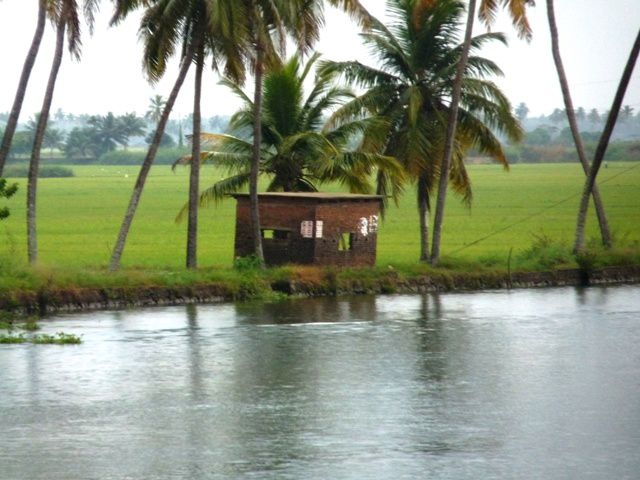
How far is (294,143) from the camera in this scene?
30.2 m

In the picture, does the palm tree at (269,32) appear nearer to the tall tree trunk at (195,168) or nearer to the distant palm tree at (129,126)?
the tall tree trunk at (195,168)

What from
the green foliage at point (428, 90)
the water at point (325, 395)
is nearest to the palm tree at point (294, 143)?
the green foliage at point (428, 90)

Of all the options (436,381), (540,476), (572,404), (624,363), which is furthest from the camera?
(624,363)

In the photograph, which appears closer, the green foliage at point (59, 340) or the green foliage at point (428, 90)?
the green foliage at point (59, 340)

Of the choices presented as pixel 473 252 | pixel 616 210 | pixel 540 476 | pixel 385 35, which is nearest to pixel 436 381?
pixel 540 476

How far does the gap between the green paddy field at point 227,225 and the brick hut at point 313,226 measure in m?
1.29

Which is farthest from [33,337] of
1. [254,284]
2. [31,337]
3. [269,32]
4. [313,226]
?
[269,32]

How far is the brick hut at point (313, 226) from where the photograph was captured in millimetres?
27109

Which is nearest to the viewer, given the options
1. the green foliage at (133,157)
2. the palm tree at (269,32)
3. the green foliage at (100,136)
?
the palm tree at (269,32)

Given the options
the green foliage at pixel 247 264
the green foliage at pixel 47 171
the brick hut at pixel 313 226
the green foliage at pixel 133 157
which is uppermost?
the green foliage at pixel 133 157

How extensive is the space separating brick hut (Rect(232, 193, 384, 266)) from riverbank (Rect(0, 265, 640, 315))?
0.76 metres

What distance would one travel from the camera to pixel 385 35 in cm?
3136

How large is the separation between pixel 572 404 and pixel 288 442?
149 inches

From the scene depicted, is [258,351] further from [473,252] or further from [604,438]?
[473,252]
